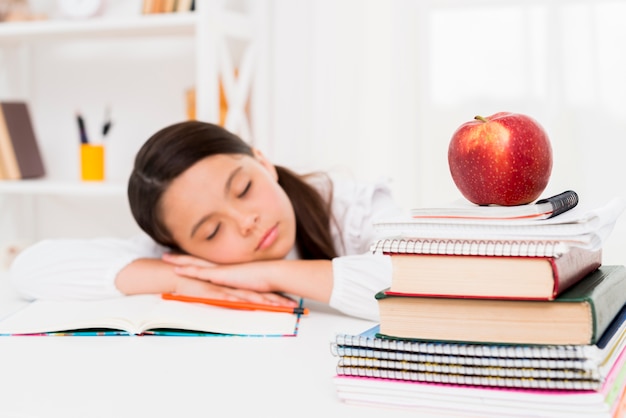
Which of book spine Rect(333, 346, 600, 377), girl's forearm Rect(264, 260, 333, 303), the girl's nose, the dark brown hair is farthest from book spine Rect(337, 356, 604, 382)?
the dark brown hair

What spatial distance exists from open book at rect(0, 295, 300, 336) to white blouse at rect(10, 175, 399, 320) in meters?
0.07

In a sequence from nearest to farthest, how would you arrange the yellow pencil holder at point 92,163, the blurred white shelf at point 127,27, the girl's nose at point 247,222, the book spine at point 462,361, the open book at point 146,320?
1. the book spine at point 462,361
2. the open book at point 146,320
3. the girl's nose at point 247,222
4. the blurred white shelf at point 127,27
5. the yellow pencil holder at point 92,163

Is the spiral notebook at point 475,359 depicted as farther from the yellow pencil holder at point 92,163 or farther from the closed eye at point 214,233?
the yellow pencil holder at point 92,163

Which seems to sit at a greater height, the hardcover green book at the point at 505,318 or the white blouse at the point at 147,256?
Result: the hardcover green book at the point at 505,318

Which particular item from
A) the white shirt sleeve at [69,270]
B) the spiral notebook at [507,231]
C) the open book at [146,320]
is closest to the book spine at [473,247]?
the spiral notebook at [507,231]

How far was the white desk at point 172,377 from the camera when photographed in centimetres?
75

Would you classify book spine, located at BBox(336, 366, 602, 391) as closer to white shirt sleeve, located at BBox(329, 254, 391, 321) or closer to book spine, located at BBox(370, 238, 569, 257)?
book spine, located at BBox(370, 238, 569, 257)

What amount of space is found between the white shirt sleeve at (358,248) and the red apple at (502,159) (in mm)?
409

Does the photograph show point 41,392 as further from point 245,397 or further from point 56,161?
point 56,161

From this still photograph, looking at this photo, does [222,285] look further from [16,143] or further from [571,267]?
[16,143]

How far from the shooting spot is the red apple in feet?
2.47

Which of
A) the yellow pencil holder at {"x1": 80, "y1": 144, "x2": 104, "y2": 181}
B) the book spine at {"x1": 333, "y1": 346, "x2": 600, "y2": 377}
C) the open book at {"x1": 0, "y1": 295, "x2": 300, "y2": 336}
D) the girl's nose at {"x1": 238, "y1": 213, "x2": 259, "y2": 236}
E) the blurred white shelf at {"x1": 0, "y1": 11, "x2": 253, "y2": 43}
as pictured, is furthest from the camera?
the yellow pencil holder at {"x1": 80, "y1": 144, "x2": 104, "y2": 181}

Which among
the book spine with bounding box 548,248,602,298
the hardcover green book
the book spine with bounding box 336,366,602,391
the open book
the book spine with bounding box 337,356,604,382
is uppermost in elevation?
the book spine with bounding box 548,248,602,298

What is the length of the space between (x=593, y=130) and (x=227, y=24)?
3.05 ft
